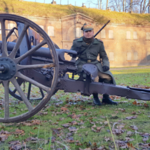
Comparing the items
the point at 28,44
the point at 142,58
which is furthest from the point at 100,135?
the point at 142,58

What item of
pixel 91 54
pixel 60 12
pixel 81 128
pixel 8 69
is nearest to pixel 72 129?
pixel 81 128

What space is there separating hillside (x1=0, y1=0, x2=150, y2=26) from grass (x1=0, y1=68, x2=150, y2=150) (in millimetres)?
24655

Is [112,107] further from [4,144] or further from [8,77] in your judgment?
[4,144]

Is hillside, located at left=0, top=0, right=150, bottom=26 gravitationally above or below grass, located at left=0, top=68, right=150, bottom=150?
above

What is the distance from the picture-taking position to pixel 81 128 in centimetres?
288

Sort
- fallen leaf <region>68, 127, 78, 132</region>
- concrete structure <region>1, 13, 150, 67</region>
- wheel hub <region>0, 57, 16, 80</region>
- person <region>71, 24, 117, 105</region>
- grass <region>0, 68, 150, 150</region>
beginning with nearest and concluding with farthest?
grass <region>0, 68, 150, 150</region>, fallen leaf <region>68, 127, 78, 132</region>, wheel hub <region>0, 57, 16, 80</region>, person <region>71, 24, 117, 105</region>, concrete structure <region>1, 13, 150, 67</region>

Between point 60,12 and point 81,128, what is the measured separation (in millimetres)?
27701

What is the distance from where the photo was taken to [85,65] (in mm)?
3930

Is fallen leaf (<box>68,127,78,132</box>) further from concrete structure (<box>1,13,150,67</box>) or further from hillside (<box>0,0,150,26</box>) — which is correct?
concrete structure (<box>1,13,150,67</box>)

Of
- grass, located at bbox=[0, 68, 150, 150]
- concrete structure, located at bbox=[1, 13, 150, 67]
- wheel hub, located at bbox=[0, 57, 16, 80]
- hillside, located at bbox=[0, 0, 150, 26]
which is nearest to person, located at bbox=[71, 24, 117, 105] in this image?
grass, located at bbox=[0, 68, 150, 150]

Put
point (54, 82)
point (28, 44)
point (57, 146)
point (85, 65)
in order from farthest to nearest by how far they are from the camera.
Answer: point (85, 65)
point (28, 44)
point (54, 82)
point (57, 146)

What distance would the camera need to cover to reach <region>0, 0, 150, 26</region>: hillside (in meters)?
26.5

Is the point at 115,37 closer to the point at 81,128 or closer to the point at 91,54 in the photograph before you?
the point at 91,54

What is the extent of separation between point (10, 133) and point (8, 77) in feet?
2.60
